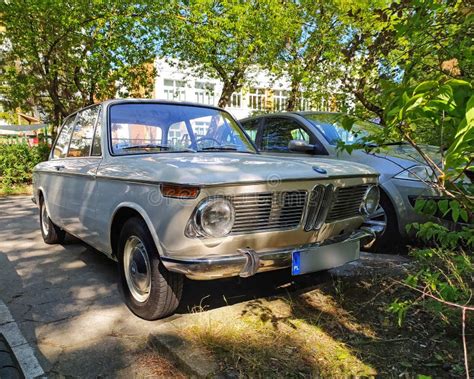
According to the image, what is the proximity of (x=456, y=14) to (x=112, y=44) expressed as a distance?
11.7 metres

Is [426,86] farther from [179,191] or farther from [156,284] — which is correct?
[156,284]

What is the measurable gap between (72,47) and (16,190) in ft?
16.9

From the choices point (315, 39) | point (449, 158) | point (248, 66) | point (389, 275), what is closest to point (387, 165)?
point (389, 275)

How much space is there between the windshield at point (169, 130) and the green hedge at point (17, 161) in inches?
371

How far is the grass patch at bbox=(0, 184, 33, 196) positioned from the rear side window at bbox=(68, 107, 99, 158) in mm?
7774

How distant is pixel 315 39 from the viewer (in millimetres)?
12836

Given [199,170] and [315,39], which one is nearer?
[199,170]

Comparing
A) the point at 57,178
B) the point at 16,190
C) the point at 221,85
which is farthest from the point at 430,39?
the point at 221,85

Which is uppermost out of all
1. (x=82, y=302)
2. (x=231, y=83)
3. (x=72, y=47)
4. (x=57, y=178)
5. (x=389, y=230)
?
(x=72, y=47)

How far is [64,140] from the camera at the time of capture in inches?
199

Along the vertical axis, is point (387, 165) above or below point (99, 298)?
above

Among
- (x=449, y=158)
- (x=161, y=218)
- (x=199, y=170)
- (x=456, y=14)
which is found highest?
(x=456, y=14)

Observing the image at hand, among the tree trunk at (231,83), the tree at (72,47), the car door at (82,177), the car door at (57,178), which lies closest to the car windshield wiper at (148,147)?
the car door at (82,177)

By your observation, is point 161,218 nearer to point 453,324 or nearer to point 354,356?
point 354,356
